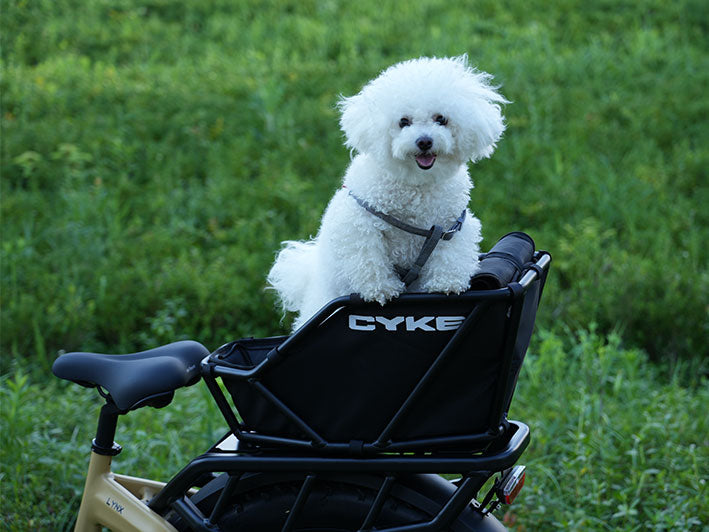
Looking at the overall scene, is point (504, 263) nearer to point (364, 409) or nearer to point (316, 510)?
point (364, 409)

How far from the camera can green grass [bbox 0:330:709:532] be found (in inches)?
138

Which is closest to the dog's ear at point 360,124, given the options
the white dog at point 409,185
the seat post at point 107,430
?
the white dog at point 409,185

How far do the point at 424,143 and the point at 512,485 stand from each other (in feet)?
3.40

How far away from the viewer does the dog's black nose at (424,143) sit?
2.29 m

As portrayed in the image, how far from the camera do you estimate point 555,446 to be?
4062 millimetres

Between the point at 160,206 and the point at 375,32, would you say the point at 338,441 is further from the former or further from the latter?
the point at 375,32

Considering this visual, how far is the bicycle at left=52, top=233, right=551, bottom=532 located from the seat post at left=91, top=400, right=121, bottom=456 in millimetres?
11

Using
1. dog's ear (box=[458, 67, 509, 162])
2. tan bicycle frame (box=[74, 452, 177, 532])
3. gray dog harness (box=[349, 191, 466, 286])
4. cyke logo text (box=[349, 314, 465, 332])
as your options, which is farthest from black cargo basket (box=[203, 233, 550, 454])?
tan bicycle frame (box=[74, 452, 177, 532])

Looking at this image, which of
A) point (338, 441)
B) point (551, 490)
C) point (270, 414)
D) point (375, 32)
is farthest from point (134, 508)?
point (375, 32)

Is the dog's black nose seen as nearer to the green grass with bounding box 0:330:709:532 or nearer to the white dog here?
the white dog

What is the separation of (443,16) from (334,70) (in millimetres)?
1910

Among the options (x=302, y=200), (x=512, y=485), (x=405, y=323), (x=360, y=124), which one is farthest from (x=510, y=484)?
(x=302, y=200)

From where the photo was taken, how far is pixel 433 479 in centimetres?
255

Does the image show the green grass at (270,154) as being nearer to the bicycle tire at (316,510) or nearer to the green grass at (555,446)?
the green grass at (555,446)
